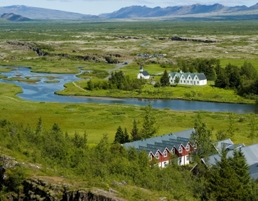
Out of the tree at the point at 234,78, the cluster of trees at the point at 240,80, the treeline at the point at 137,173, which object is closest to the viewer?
the treeline at the point at 137,173

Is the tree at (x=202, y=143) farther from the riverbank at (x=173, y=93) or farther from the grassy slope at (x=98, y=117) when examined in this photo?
the riverbank at (x=173, y=93)

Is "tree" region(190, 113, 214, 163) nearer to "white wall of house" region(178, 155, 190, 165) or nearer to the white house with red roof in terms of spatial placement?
the white house with red roof

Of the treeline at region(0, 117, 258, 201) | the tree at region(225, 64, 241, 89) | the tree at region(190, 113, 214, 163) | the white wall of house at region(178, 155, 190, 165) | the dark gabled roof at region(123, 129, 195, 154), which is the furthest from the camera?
the tree at region(225, 64, 241, 89)

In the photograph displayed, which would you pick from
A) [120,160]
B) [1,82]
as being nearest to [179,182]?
[120,160]

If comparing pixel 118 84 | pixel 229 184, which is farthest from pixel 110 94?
pixel 229 184

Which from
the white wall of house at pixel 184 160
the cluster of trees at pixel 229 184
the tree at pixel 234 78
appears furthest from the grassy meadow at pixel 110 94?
the cluster of trees at pixel 229 184

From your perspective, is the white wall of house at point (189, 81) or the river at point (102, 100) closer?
the river at point (102, 100)

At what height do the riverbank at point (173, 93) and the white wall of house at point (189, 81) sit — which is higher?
the white wall of house at point (189, 81)

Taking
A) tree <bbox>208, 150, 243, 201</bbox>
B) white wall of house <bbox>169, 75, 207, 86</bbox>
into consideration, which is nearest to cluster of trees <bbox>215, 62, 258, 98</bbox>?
white wall of house <bbox>169, 75, 207, 86</bbox>
